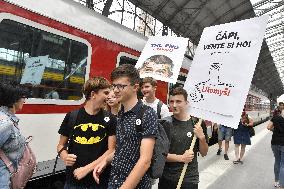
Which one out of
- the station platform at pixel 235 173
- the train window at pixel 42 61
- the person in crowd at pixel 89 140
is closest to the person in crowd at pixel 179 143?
the person in crowd at pixel 89 140

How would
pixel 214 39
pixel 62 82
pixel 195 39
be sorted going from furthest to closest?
1. pixel 195 39
2. pixel 62 82
3. pixel 214 39

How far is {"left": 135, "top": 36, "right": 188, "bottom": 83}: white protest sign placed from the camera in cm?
532

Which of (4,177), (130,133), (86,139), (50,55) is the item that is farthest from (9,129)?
(50,55)

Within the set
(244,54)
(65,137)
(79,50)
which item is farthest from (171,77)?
(65,137)

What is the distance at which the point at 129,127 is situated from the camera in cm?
247

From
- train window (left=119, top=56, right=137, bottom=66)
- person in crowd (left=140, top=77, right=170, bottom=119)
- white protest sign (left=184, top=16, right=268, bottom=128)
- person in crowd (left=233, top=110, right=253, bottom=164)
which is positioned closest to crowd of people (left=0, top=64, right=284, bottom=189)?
white protest sign (left=184, top=16, right=268, bottom=128)

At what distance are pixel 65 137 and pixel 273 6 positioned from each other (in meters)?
24.0

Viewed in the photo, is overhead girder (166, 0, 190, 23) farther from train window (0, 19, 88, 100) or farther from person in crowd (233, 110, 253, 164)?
train window (0, 19, 88, 100)

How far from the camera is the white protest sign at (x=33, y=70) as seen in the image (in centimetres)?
458

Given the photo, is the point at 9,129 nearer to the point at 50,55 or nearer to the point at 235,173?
the point at 50,55

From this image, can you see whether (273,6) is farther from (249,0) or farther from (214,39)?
(214,39)

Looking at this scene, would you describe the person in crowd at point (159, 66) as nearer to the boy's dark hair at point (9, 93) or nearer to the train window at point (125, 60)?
the train window at point (125, 60)

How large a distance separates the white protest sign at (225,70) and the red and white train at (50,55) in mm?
2194

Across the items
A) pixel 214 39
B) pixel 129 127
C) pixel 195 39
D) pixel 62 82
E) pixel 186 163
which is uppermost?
pixel 195 39
